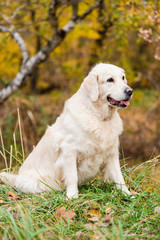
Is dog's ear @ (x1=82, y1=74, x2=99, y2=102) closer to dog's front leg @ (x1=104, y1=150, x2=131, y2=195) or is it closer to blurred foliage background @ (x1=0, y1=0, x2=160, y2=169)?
dog's front leg @ (x1=104, y1=150, x2=131, y2=195)

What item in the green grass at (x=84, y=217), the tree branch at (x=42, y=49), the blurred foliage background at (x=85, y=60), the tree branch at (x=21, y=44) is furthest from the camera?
the blurred foliage background at (x=85, y=60)

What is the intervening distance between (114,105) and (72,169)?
76 cm

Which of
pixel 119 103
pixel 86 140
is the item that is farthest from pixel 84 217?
pixel 119 103

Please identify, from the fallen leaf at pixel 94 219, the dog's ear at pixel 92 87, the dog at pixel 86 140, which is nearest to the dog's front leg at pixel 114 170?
the dog at pixel 86 140

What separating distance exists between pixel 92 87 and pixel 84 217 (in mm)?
1231

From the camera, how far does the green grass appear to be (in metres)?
1.98

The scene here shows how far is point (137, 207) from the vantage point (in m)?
2.45

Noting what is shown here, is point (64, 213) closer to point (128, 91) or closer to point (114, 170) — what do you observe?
point (114, 170)

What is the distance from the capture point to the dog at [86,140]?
9.04 ft

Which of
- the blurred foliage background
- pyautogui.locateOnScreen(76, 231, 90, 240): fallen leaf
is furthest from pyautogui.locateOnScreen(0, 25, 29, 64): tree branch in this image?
pyautogui.locateOnScreen(76, 231, 90, 240): fallen leaf

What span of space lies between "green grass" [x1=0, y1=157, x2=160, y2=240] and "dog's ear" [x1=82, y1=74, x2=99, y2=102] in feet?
2.97

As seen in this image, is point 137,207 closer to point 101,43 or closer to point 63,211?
point 63,211

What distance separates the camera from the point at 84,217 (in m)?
2.32

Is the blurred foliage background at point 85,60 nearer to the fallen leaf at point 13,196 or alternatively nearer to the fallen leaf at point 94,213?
the fallen leaf at point 13,196
